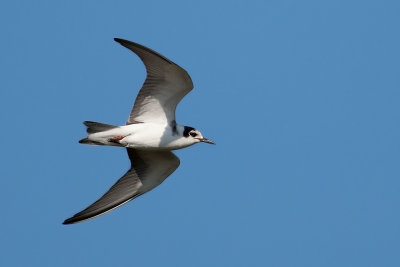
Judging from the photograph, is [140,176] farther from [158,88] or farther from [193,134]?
[158,88]

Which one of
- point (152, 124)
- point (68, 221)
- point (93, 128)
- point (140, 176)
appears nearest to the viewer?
point (93, 128)

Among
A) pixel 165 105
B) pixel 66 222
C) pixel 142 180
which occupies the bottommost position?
pixel 66 222

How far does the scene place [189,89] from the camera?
1313cm

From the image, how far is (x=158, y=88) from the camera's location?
43.2 feet

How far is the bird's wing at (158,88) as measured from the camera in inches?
496

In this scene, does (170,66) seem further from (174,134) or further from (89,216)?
(89,216)

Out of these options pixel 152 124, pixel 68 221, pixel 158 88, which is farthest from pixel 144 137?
pixel 68 221

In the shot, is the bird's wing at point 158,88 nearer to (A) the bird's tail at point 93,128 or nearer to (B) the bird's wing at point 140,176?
(A) the bird's tail at point 93,128

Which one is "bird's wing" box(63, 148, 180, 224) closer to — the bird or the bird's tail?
the bird

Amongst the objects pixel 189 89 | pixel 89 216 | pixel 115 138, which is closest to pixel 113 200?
pixel 89 216

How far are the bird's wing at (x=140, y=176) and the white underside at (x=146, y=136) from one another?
841mm

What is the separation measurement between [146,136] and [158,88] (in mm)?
797

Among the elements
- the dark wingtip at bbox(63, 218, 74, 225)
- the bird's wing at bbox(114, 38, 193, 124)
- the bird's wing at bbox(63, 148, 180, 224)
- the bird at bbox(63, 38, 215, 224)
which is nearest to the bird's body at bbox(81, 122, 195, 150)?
the bird at bbox(63, 38, 215, 224)

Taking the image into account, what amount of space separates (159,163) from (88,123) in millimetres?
1760
